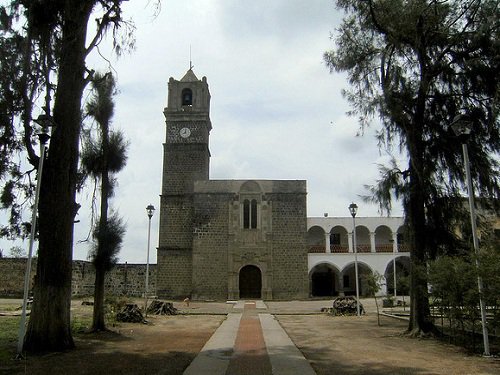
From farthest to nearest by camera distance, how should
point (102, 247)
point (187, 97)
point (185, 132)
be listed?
point (187, 97) → point (185, 132) → point (102, 247)

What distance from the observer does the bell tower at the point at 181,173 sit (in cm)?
3350

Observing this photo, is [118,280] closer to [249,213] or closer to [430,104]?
[249,213]

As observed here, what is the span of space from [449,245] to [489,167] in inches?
93.3

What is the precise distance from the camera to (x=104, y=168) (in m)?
14.1

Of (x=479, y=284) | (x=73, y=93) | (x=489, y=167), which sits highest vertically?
(x=73, y=93)

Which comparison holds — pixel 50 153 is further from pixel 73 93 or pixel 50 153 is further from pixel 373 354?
pixel 373 354

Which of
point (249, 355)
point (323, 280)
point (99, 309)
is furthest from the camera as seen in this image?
point (323, 280)

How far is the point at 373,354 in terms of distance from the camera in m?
9.45

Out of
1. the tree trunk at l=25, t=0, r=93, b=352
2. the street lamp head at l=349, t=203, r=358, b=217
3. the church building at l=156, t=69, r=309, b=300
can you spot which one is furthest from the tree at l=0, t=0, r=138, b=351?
the church building at l=156, t=69, r=309, b=300

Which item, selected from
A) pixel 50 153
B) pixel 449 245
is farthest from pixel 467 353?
pixel 50 153

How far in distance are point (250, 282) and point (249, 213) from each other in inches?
186

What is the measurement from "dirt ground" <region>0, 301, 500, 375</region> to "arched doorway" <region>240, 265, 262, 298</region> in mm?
18198

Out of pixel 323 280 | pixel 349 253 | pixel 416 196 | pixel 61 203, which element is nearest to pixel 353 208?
pixel 416 196

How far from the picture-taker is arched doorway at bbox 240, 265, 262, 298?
107 ft
